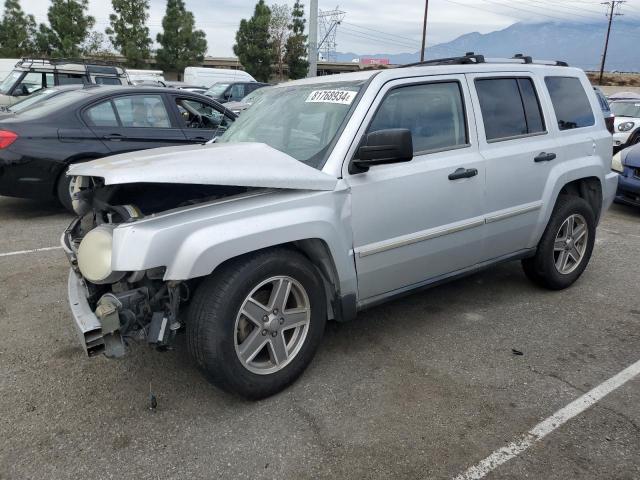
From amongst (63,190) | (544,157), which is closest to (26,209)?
(63,190)

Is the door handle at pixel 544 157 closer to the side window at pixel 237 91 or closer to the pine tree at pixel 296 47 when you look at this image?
the side window at pixel 237 91

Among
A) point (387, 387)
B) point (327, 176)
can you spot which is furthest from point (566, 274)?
point (327, 176)

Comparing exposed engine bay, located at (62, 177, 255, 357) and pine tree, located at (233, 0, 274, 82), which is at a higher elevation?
pine tree, located at (233, 0, 274, 82)

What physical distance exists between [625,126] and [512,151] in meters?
10.8

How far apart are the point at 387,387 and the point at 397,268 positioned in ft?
2.47

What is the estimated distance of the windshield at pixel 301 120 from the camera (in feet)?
10.8

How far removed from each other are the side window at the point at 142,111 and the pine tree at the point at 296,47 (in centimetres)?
4138

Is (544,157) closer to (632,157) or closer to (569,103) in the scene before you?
(569,103)

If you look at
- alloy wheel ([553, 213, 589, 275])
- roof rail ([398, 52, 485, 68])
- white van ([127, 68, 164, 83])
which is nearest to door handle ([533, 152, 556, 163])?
alloy wheel ([553, 213, 589, 275])


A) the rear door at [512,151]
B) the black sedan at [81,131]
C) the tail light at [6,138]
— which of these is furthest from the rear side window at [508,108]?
the tail light at [6,138]

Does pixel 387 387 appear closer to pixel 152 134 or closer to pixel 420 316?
pixel 420 316

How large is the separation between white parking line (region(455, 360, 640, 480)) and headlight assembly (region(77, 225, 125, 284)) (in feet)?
6.31

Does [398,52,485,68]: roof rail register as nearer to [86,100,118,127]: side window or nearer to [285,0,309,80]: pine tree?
[86,100,118,127]: side window

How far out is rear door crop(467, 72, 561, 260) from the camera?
3877 millimetres
